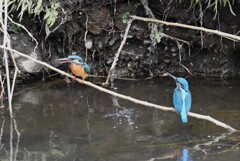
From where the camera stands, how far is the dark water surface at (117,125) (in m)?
4.44

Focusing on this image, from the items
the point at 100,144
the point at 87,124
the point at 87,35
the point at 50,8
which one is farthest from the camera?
the point at 87,35

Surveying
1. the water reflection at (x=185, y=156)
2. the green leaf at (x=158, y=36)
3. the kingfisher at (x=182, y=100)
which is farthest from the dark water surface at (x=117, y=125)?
the green leaf at (x=158, y=36)

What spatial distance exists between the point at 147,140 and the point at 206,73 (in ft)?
7.83

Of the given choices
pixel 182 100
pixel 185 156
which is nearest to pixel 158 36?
pixel 182 100

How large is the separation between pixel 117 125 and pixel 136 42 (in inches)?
74.1

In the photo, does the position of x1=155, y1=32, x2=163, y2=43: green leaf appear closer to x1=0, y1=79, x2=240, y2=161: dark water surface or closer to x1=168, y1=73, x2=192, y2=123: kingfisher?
x1=0, y1=79, x2=240, y2=161: dark water surface

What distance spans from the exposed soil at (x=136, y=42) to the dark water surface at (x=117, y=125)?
37 centimetres

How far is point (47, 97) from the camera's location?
19.5ft

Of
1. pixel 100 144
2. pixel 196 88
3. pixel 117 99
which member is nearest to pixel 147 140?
pixel 100 144

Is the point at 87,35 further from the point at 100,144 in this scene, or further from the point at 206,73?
the point at 100,144

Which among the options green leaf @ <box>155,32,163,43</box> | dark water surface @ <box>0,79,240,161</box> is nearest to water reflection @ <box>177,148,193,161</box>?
dark water surface @ <box>0,79,240,161</box>

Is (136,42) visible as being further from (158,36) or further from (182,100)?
(182,100)

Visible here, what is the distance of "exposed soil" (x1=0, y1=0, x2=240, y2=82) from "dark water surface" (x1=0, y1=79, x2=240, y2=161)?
37cm

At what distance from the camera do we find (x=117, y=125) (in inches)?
199
